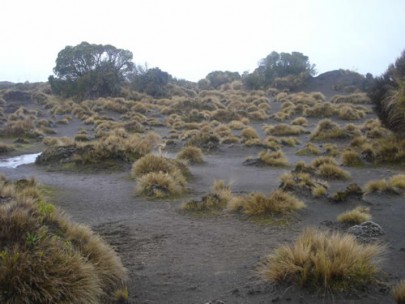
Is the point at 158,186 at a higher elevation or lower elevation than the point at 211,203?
higher

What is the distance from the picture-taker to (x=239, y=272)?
5.98 metres

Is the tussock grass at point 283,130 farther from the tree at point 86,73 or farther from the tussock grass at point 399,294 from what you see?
the tree at point 86,73

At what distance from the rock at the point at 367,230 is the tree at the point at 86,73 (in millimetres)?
44321

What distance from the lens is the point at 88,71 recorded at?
4959 centimetres

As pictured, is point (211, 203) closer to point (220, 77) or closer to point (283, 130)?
point (283, 130)

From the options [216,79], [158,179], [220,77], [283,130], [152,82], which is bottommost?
[158,179]

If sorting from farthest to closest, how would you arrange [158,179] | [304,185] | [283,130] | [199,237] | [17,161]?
[283,130] → [17,161] → [158,179] → [304,185] → [199,237]

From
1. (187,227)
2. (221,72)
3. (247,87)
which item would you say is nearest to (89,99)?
(247,87)

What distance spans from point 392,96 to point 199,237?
13571 mm

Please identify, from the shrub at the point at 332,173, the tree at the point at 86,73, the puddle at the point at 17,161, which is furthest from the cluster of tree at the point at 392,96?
the tree at the point at 86,73

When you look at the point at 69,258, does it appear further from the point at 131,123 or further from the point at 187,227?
the point at 131,123

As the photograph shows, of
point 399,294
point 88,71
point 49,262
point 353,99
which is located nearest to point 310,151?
point 399,294

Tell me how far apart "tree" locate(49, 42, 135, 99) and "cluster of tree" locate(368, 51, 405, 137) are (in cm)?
3542

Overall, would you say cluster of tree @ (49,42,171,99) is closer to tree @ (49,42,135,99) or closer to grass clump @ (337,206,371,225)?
tree @ (49,42,135,99)
